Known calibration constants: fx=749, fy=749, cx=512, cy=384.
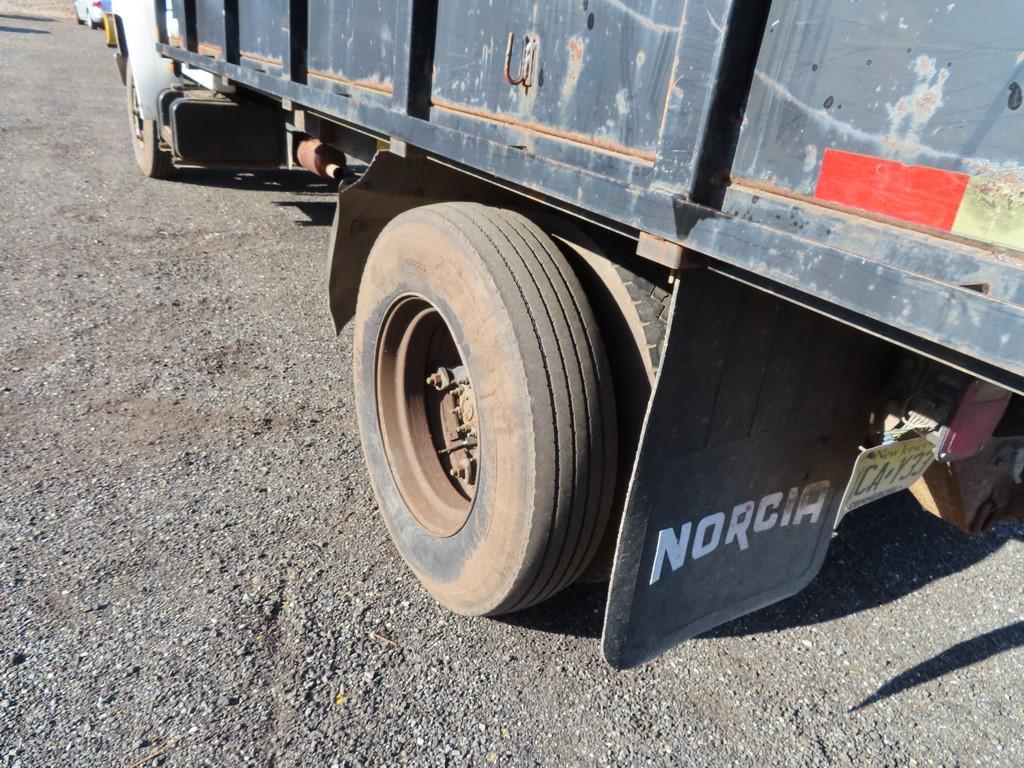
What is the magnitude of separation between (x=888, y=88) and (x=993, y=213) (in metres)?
0.24

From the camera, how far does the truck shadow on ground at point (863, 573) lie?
8.19 feet

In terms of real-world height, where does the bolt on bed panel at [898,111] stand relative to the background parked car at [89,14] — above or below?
above

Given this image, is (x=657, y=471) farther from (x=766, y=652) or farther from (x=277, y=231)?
(x=277, y=231)

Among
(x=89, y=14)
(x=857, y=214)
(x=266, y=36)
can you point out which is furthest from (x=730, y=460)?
(x=89, y=14)

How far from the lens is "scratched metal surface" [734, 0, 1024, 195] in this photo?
0.97m

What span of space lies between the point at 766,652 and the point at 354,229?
2045 millimetres

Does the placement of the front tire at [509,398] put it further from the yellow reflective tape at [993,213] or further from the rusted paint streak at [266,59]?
the rusted paint streak at [266,59]

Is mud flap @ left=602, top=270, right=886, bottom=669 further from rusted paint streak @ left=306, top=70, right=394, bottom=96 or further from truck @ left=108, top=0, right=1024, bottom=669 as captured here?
rusted paint streak @ left=306, top=70, right=394, bottom=96

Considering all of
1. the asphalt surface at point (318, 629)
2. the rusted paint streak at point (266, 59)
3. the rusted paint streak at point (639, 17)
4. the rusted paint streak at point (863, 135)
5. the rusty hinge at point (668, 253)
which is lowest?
the asphalt surface at point (318, 629)

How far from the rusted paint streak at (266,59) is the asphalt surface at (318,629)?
1.46m

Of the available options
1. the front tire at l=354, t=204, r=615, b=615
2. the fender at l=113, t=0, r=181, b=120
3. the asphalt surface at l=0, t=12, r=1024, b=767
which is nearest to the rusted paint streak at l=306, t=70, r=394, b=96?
the front tire at l=354, t=204, r=615, b=615

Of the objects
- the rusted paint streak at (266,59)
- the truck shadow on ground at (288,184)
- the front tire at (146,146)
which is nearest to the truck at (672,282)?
the rusted paint streak at (266,59)

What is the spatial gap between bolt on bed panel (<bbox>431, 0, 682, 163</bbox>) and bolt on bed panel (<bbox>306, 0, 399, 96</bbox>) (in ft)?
1.00

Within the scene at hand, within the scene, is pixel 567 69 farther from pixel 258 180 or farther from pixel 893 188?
pixel 258 180
